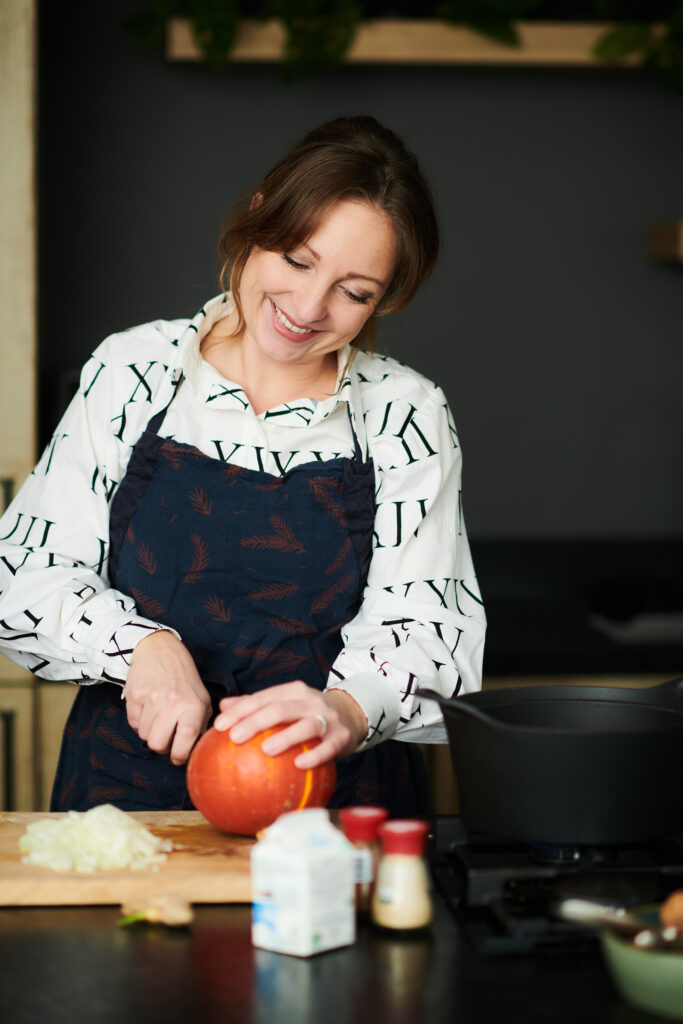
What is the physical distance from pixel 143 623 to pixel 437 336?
1645 millimetres

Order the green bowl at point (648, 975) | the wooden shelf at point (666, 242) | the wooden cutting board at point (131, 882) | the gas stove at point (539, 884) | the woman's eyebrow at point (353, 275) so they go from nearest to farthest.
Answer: the green bowl at point (648, 975) < the gas stove at point (539, 884) < the wooden cutting board at point (131, 882) < the woman's eyebrow at point (353, 275) < the wooden shelf at point (666, 242)

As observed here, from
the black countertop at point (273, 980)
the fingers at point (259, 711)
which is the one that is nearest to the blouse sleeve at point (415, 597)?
the fingers at point (259, 711)

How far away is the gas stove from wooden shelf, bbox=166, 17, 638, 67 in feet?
6.34

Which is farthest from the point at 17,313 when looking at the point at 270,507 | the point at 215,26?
the point at 270,507

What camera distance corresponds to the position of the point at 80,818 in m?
1.13

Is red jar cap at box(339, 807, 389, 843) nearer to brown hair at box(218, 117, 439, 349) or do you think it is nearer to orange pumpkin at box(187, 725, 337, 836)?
orange pumpkin at box(187, 725, 337, 836)

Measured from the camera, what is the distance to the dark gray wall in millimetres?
2688

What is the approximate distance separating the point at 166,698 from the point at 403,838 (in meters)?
0.40

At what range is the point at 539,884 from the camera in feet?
3.27

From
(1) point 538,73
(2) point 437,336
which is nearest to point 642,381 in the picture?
(2) point 437,336

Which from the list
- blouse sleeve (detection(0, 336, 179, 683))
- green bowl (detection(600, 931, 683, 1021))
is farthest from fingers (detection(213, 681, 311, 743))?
green bowl (detection(600, 931, 683, 1021))

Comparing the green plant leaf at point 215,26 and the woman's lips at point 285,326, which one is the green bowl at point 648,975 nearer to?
the woman's lips at point 285,326

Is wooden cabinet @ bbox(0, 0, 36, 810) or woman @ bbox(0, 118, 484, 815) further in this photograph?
wooden cabinet @ bbox(0, 0, 36, 810)

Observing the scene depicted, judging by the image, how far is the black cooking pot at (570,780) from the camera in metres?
0.95
